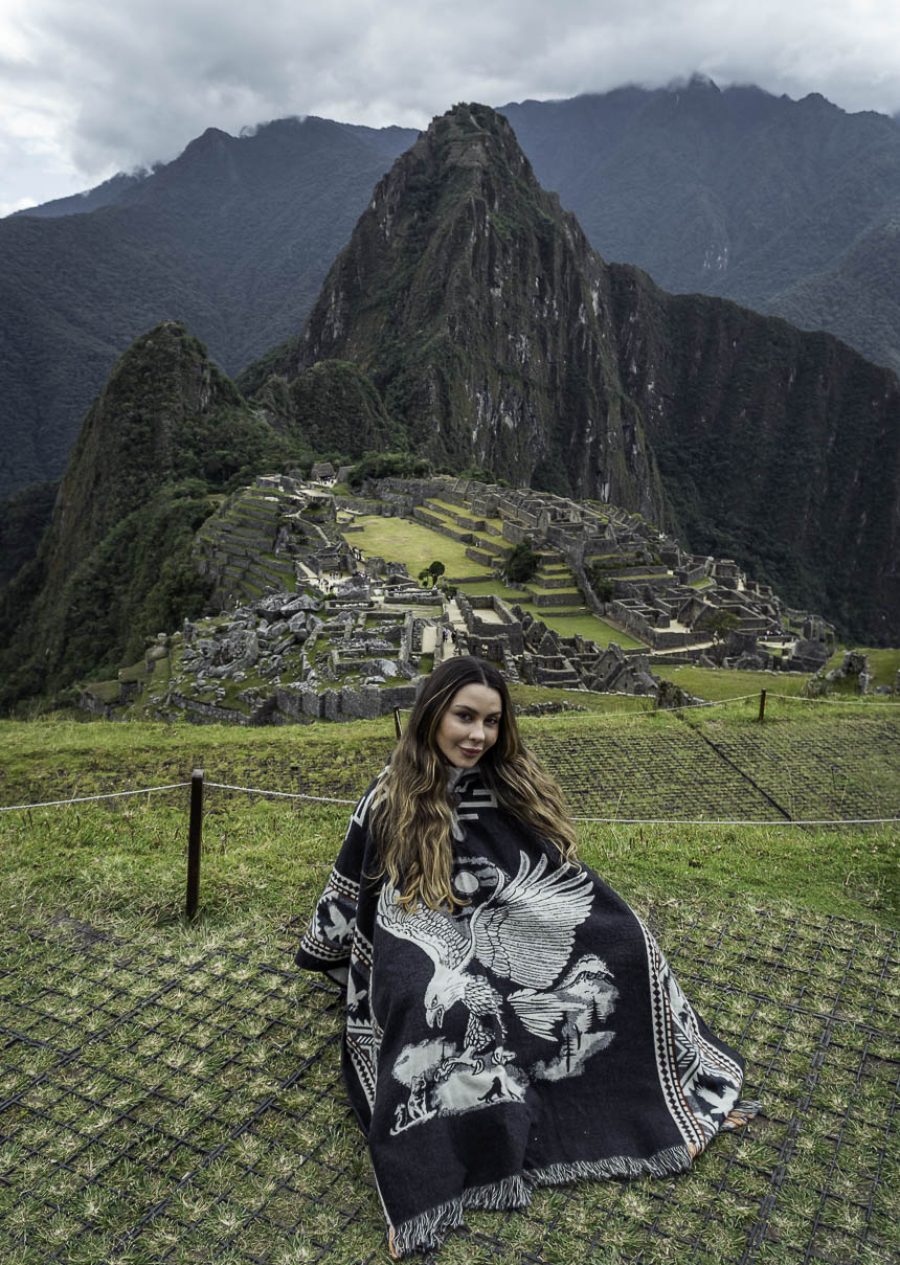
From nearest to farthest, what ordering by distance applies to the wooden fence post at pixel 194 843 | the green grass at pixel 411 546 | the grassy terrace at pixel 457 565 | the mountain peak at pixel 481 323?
the wooden fence post at pixel 194 843, the grassy terrace at pixel 457 565, the green grass at pixel 411 546, the mountain peak at pixel 481 323

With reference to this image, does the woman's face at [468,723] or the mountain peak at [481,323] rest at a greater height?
the mountain peak at [481,323]

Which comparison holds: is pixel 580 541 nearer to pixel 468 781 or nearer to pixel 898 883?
pixel 898 883

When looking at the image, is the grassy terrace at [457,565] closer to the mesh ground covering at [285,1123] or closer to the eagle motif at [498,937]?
the mesh ground covering at [285,1123]

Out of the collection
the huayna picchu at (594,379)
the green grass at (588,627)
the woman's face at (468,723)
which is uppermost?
the huayna picchu at (594,379)

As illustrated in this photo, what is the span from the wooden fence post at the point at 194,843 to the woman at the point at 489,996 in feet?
3.10

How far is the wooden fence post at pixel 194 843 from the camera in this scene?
12.4 feet

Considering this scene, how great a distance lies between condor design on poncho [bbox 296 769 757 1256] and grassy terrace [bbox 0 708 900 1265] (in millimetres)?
→ 101

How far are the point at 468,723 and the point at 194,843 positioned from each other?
5.22 ft

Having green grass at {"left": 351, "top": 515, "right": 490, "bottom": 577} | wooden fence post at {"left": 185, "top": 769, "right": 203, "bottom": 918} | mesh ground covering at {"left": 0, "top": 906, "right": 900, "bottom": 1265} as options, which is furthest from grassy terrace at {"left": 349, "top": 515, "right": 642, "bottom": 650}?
mesh ground covering at {"left": 0, "top": 906, "right": 900, "bottom": 1265}

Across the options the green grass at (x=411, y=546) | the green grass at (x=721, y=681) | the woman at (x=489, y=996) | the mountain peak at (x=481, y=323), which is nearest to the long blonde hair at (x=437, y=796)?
the woman at (x=489, y=996)

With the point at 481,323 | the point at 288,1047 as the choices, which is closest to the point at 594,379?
the point at 481,323

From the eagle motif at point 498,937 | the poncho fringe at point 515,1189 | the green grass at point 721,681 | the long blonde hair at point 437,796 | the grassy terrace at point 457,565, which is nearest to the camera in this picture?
the poncho fringe at point 515,1189

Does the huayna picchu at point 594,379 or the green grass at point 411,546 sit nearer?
the green grass at point 411,546

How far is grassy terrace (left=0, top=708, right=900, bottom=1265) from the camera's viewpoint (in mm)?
2438
